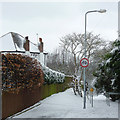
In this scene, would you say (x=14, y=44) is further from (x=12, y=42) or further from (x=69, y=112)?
Result: (x=69, y=112)

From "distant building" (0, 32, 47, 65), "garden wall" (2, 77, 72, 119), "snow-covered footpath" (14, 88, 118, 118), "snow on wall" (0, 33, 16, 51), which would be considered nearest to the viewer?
"garden wall" (2, 77, 72, 119)

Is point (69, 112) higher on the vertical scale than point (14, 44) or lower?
lower

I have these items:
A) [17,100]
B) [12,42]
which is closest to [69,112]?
[17,100]

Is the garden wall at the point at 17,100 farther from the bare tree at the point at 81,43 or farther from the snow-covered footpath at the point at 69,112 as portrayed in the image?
the bare tree at the point at 81,43

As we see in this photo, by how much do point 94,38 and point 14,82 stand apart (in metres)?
30.0

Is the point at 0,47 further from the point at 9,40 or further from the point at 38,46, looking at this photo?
the point at 38,46

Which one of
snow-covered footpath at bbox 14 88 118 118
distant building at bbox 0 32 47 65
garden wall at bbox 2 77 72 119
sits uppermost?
distant building at bbox 0 32 47 65

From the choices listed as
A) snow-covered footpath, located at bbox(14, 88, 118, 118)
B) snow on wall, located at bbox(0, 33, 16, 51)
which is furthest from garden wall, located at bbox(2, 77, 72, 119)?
snow on wall, located at bbox(0, 33, 16, 51)

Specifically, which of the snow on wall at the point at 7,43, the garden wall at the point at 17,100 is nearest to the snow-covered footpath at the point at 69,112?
the garden wall at the point at 17,100

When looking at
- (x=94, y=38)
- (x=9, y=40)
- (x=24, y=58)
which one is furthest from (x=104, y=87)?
(x=94, y=38)

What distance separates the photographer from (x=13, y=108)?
959 centimetres

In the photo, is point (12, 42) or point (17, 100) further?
point (12, 42)

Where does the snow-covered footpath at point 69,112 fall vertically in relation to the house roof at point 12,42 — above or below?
below

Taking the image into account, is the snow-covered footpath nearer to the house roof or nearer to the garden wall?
the garden wall
